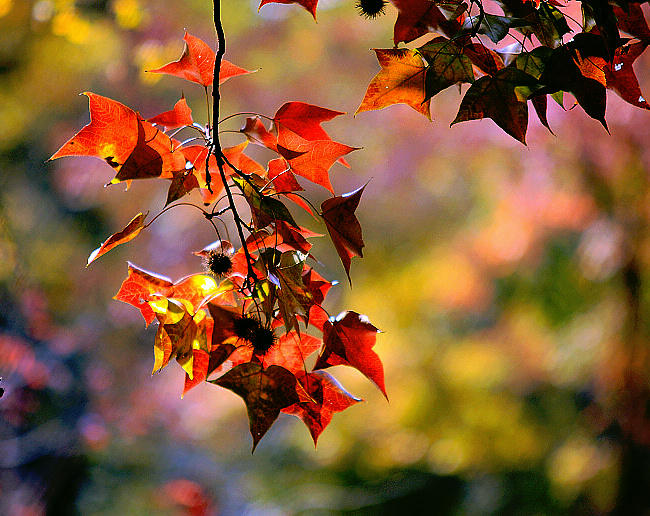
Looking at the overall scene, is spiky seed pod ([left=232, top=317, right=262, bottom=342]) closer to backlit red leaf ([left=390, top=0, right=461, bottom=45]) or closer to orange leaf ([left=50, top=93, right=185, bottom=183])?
orange leaf ([left=50, top=93, right=185, bottom=183])

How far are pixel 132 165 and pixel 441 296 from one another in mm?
2741

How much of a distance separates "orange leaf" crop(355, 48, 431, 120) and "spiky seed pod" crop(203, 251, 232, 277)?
17 cm

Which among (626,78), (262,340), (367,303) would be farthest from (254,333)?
(367,303)

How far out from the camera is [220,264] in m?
0.47

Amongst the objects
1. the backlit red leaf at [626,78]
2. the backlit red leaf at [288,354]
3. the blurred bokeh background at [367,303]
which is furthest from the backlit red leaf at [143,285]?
the blurred bokeh background at [367,303]

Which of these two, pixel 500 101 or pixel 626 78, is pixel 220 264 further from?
pixel 626 78

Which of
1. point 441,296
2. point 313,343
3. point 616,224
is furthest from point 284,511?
point 313,343

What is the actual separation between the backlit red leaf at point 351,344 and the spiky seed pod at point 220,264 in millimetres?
102

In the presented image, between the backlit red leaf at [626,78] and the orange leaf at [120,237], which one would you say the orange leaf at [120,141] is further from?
the backlit red leaf at [626,78]

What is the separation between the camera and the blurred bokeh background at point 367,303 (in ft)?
7.86

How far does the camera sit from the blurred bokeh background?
7.86ft

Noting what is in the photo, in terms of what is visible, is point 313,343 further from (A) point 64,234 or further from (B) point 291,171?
(A) point 64,234

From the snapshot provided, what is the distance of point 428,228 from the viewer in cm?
337

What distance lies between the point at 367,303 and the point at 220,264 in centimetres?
282
